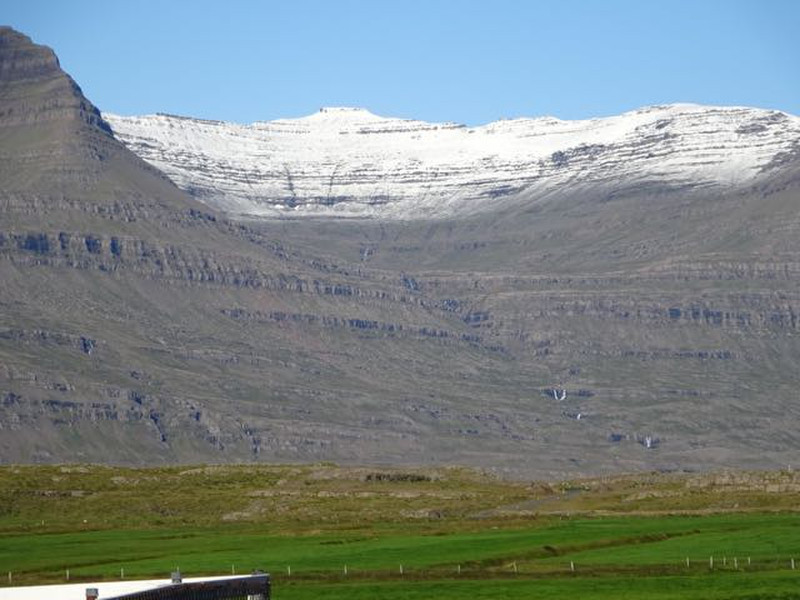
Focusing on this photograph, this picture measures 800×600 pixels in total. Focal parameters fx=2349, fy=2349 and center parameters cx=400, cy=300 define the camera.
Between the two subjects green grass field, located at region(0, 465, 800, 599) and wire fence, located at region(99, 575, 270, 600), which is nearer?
wire fence, located at region(99, 575, 270, 600)

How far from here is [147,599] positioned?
93.8 m

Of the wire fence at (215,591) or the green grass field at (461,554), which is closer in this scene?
the wire fence at (215,591)

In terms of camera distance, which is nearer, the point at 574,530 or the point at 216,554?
the point at 216,554

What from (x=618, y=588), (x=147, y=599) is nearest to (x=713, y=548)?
(x=618, y=588)

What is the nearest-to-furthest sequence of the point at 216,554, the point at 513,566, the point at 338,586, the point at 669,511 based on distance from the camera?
the point at 338,586
the point at 513,566
the point at 216,554
the point at 669,511

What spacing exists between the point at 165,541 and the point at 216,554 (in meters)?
20.0

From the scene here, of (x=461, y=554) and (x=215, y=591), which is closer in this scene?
(x=215, y=591)

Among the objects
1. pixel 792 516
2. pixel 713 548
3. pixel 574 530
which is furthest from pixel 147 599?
pixel 792 516

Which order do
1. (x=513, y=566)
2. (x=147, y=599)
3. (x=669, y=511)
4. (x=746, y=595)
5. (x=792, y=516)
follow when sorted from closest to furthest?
1. (x=147, y=599)
2. (x=746, y=595)
3. (x=513, y=566)
4. (x=792, y=516)
5. (x=669, y=511)

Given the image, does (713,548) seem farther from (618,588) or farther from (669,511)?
(669,511)

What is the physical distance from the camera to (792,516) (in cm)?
17462

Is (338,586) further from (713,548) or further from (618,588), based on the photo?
(713,548)

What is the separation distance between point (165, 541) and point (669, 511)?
161 feet

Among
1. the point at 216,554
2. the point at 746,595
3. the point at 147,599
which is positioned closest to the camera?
the point at 147,599
